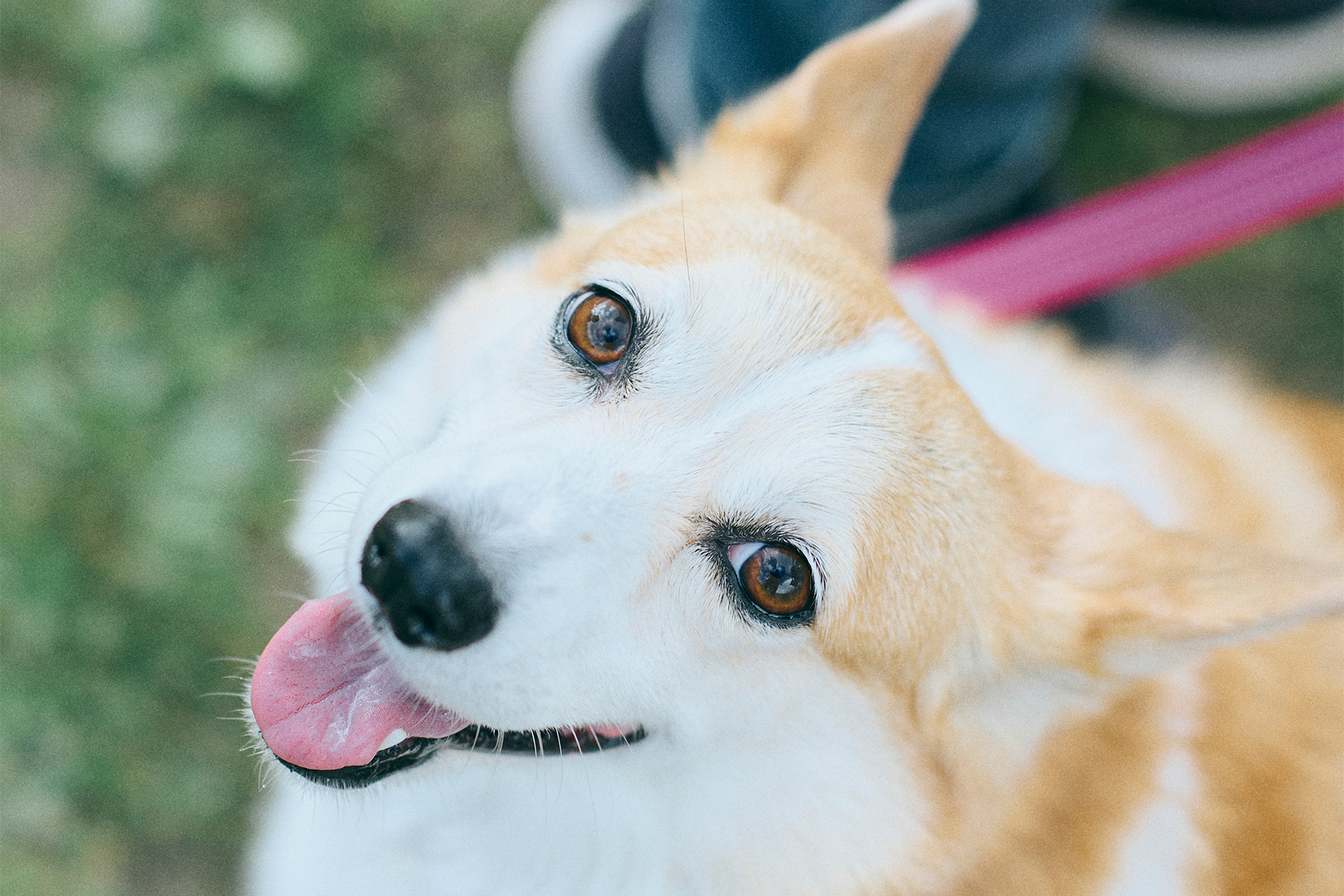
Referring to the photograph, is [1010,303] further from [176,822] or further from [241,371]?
[176,822]

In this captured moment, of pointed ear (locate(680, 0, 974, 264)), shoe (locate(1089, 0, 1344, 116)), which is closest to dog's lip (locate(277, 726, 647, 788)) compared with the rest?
pointed ear (locate(680, 0, 974, 264))

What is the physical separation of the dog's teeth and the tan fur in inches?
29.9

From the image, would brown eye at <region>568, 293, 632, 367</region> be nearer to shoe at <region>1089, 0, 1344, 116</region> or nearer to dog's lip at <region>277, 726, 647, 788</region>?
dog's lip at <region>277, 726, 647, 788</region>

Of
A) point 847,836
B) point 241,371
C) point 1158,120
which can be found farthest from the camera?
point 1158,120

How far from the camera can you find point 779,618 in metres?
1.65

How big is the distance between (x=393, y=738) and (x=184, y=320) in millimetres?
2153

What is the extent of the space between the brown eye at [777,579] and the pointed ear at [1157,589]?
0.49 m

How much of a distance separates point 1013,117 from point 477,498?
2033mm

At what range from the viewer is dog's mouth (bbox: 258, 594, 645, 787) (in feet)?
5.54

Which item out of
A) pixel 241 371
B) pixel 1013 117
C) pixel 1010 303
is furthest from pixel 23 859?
pixel 1013 117

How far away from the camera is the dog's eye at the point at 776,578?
5.38ft

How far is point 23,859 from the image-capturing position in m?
2.84

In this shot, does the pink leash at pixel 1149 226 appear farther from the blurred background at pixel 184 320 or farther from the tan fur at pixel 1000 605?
the blurred background at pixel 184 320

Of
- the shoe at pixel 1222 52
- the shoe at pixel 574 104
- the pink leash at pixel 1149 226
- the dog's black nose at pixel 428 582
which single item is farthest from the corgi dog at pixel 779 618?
the shoe at pixel 1222 52
